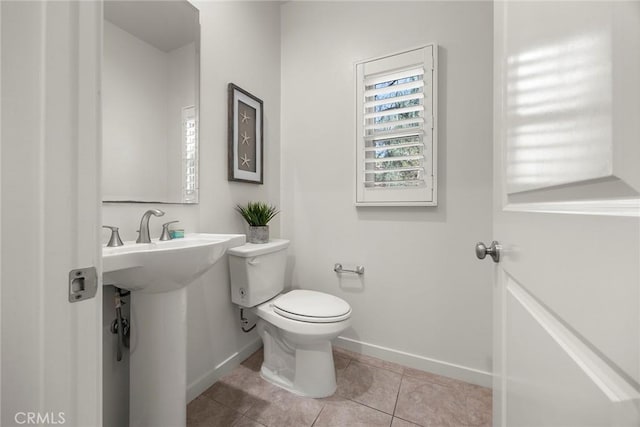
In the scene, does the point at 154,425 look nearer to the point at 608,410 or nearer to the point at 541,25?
the point at 608,410

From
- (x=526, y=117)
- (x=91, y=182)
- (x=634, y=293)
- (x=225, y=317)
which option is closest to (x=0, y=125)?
(x=91, y=182)

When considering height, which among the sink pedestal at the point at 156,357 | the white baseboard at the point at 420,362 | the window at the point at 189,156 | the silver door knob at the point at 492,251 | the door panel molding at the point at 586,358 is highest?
the window at the point at 189,156

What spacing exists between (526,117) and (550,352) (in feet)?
1.37

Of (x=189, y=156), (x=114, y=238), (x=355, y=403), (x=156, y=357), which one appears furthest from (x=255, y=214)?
(x=355, y=403)

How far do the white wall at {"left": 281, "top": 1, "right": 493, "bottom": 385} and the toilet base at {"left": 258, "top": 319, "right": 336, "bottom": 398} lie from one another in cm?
43

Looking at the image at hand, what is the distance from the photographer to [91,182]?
37cm

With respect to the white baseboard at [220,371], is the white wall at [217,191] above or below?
above

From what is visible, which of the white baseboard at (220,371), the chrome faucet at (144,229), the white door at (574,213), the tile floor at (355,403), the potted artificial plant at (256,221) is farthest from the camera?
the potted artificial plant at (256,221)

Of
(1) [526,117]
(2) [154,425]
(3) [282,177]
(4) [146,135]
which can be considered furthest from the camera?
(3) [282,177]

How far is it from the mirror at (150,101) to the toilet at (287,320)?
469 mm

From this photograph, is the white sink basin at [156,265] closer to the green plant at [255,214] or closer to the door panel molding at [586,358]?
the green plant at [255,214]

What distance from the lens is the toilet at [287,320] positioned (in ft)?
4.05

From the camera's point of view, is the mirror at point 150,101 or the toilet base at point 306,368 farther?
the toilet base at point 306,368

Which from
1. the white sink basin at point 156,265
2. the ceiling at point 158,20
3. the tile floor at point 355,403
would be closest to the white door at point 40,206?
the white sink basin at point 156,265
